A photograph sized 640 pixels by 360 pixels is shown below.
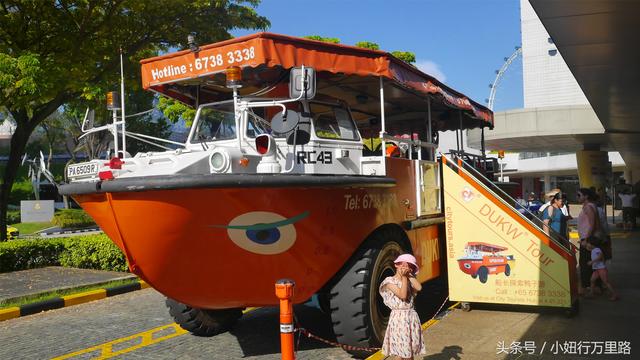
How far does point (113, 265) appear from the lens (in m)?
11.1

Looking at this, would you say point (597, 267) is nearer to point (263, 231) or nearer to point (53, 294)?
point (263, 231)

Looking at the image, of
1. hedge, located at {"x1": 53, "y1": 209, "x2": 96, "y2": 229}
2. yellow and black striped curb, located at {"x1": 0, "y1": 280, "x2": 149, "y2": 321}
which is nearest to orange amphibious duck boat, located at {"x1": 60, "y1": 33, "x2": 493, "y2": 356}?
yellow and black striped curb, located at {"x1": 0, "y1": 280, "x2": 149, "y2": 321}

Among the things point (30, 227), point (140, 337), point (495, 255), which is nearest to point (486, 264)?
point (495, 255)

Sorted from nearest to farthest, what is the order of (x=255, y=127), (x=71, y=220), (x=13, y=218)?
(x=255, y=127)
(x=71, y=220)
(x=13, y=218)

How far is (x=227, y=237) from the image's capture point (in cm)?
425

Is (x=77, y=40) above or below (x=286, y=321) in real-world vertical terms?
above

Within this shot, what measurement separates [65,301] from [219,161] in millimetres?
5629

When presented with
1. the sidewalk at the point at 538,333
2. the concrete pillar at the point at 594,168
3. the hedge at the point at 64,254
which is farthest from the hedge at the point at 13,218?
the sidewalk at the point at 538,333

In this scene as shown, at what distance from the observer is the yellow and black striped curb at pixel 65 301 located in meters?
7.83

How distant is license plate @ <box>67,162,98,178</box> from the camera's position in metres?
4.50

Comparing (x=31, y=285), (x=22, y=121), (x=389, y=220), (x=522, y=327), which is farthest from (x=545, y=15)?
(x=22, y=121)

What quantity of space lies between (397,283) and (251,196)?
1255 millimetres

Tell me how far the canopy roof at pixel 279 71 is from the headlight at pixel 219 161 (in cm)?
87

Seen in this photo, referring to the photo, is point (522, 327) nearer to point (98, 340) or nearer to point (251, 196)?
point (251, 196)
